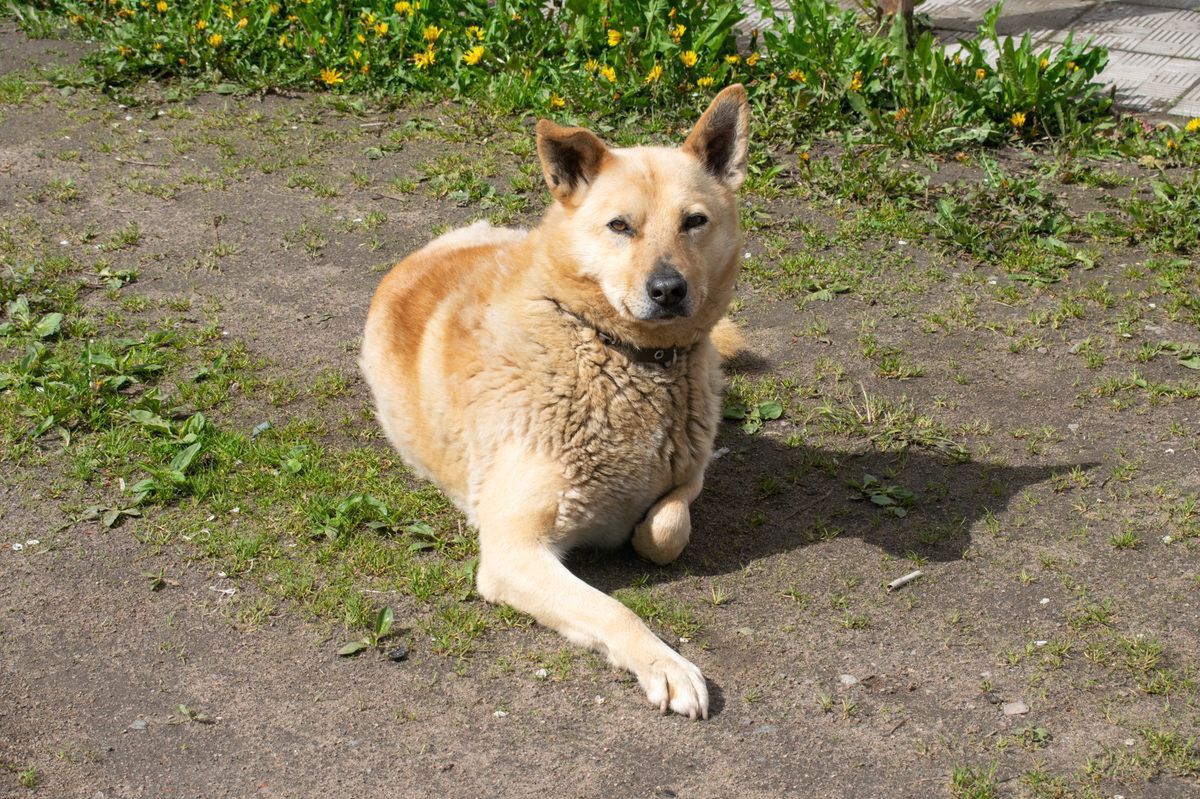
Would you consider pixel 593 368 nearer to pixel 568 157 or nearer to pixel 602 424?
pixel 602 424

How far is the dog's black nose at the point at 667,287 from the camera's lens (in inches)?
149

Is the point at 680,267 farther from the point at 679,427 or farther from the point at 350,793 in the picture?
the point at 350,793

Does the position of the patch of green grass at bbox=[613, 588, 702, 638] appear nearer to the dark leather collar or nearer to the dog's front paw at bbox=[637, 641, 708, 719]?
the dog's front paw at bbox=[637, 641, 708, 719]

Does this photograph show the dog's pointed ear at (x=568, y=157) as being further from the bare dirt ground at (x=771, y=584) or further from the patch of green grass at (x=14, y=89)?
the patch of green grass at (x=14, y=89)

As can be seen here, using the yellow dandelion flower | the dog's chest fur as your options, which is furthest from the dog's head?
the yellow dandelion flower

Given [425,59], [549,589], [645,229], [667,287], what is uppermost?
[645,229]

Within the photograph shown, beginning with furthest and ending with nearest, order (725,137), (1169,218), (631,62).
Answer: (631,62) < (1169,218) < (725,137)

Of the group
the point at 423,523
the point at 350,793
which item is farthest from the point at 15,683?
the point at 423,523

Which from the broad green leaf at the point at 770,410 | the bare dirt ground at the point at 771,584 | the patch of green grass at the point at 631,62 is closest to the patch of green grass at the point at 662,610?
the bare dirt ground at the point at 771,584

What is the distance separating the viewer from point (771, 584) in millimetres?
4059

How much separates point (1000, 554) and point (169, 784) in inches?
111

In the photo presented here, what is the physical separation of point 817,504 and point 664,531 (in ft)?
2.70

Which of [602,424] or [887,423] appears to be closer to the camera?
[602,424]

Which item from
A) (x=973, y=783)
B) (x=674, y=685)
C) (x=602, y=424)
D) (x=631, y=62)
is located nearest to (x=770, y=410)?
(x=602, y=424)
